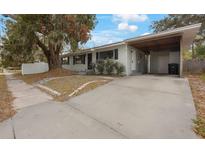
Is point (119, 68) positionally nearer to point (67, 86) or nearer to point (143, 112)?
point (67, 86)

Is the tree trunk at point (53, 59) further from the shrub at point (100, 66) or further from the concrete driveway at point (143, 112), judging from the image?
the concrete driveway at point (143, 112)

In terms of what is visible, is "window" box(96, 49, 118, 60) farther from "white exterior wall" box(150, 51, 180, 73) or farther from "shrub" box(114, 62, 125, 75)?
"white exterior wall" box(150, 51, 180, 73)

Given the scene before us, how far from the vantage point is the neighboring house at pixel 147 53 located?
10.3 metres

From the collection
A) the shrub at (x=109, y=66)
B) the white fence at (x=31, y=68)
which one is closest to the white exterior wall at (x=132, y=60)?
the shrub at (x=109, y=66)

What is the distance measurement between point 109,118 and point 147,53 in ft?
50.2

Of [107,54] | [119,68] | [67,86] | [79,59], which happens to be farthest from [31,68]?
[67,86]

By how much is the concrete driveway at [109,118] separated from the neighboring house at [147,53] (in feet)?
18.7

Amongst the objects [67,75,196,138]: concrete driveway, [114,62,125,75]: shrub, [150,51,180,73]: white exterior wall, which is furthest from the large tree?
[150,51,180,73]: white exterior wall

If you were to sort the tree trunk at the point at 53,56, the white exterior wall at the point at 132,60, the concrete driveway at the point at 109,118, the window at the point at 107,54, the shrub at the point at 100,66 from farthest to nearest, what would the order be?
the tree trunk at the point at 53,56 → the shrub at the point at 100,66 → the window at the point at 107,54 → the white exterior wall at the point at 132,60 → the concrete driveway at the point at 109,118

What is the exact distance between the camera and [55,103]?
5516mm

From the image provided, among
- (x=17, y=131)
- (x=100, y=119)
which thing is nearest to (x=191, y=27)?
(x=100, y=119)
